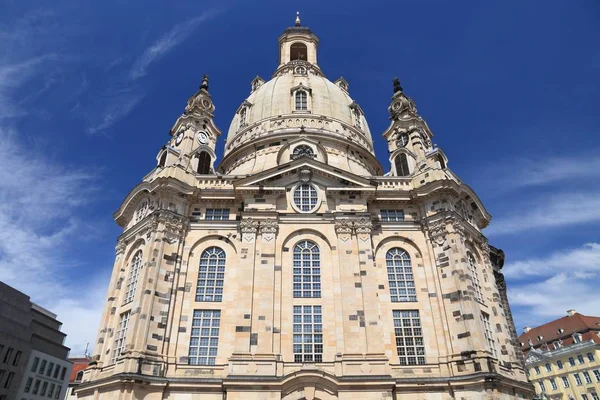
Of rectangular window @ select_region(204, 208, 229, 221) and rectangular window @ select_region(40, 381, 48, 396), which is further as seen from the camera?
rectangular window @ select_region(40, 381, 48, 396)

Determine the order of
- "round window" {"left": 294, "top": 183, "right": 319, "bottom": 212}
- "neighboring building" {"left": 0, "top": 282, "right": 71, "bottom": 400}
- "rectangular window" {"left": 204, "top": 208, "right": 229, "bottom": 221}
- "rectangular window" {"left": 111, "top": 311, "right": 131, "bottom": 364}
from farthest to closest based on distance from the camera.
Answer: "neighboring building" {"left": 0, "top": 282, "right": 71, "bottom": 400} < "rectangular window" {"left": 204, "top": 208, "right": 229, "bottom": 221} < "round window" {"left": 294, "top": 183, "right": 319, "bottom": 212} < "rectangular window" {"left": 111, "top": 311, "right": 131, "bottom": 364}

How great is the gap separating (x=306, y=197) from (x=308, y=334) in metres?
10.9

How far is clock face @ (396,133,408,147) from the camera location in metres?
41.4

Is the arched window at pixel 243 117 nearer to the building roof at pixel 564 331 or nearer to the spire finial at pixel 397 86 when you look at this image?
the spire finial at pixel 397 86

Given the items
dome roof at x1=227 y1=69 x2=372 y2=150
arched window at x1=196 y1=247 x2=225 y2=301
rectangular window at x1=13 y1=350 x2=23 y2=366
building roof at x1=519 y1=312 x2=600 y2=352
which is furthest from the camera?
building roof at x1=519 y1=312 x2=600 y2=352

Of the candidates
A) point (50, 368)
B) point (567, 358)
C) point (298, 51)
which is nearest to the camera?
point (298, 51)

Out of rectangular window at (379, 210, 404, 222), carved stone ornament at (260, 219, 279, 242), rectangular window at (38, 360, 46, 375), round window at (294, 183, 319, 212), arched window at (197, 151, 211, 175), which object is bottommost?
rectangular window at (38, 360, 46, 375)

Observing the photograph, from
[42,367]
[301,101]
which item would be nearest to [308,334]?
[301,101]

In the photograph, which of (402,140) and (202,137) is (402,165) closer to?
(402,140)

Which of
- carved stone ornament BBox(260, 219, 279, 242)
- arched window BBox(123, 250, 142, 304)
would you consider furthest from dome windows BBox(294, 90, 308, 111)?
arched window BBox(123, 250, 142, 304)

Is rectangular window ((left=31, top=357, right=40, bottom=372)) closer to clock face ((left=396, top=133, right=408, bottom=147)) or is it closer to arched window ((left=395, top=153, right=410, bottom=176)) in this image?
arched window ((left=395, top=153, right=410, bottom=176))

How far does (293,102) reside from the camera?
4706 centimetres

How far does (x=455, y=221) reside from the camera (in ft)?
105

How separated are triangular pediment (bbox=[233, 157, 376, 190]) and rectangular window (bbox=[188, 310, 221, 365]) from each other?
1026 centimetres
